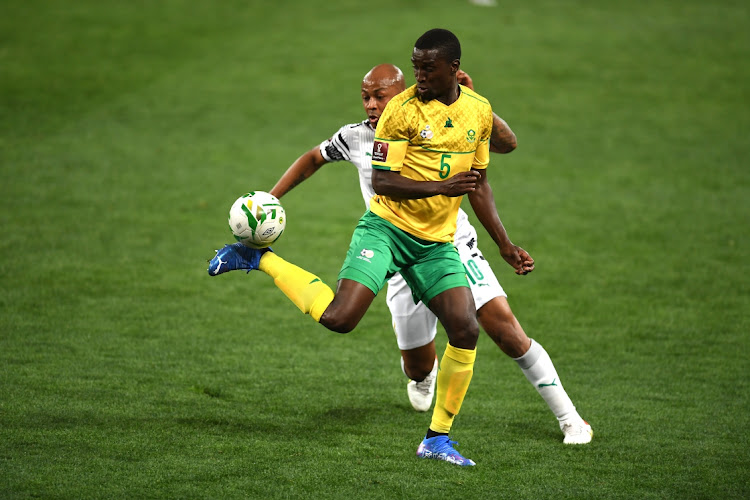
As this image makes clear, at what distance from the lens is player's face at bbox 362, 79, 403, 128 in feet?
17.4

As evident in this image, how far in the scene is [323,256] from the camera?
9.49 meters

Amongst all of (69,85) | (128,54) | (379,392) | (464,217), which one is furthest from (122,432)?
(128,54)

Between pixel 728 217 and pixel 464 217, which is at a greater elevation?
pixel 464 217

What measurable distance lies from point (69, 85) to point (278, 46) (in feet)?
14.1

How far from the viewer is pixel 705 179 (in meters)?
12.1

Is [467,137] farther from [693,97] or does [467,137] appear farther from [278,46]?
[278,46]

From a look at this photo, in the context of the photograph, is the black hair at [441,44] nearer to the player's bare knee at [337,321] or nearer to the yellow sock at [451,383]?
the player's bare knee at [337,321]

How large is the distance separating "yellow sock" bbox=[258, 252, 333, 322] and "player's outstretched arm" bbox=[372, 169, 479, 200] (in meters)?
0.62

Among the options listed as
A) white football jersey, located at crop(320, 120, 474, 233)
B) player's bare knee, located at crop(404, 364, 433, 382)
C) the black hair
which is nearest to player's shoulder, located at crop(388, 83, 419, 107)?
the black hair

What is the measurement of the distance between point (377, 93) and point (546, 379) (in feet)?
6.52

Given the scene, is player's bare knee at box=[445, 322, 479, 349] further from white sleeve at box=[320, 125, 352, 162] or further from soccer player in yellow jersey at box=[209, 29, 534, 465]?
white sleeve at box=[320, 125, 352, 162]

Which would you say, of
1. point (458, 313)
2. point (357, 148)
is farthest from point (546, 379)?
point (357, 148)

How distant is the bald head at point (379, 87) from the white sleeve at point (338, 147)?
0.90ft

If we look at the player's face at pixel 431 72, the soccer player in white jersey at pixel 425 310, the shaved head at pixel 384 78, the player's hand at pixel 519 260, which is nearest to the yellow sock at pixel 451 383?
the soccer player in white jersey at pixel 425 310
